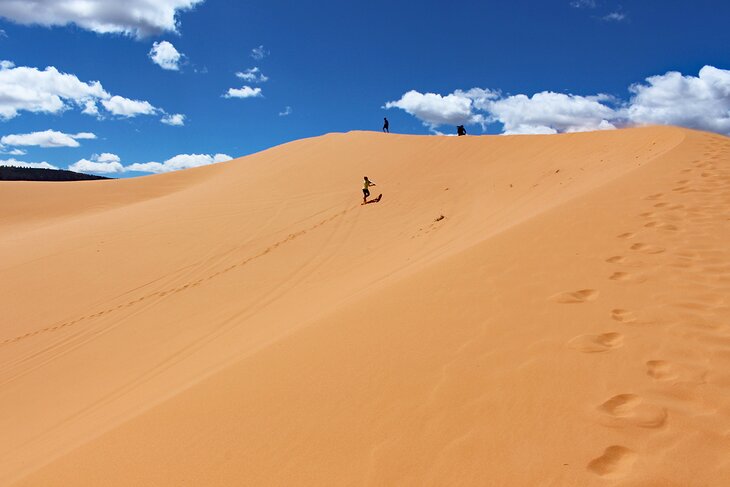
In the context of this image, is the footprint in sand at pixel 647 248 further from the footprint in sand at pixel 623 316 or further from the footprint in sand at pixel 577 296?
the footprint in sand at pixel 623 316

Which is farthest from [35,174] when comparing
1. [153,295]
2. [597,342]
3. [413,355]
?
[597,342]

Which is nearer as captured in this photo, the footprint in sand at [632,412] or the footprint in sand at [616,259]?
the footprint in sand at [632,412]

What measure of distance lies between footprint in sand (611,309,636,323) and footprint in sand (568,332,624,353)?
0.21m

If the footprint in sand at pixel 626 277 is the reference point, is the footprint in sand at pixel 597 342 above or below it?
below

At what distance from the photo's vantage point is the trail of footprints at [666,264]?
206 centimetres

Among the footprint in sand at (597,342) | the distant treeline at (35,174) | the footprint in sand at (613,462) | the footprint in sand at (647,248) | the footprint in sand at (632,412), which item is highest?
the distant treeline at (35,174)

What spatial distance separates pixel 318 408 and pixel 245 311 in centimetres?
438

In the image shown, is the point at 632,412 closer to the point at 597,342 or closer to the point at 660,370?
the point at 660,370

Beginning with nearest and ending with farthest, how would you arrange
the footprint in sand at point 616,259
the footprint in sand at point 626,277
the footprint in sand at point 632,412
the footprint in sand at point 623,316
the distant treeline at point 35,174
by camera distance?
the footprint in sand at point 632,412
the footprint in sand at point 623,316
the footprint in sand at point 626,277
the footprint in sand at point 616,259
the distant treeline at point 35,174

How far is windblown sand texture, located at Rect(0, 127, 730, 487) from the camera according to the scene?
6.91ft

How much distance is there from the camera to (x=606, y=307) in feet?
10.4

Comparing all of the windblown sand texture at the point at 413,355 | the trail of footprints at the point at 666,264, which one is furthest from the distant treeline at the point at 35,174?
the trail of footprints at the point at 666,264

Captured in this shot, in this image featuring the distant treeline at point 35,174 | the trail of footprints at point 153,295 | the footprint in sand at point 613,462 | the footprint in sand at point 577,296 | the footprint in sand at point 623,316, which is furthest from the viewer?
the distant treeline at point 35,174

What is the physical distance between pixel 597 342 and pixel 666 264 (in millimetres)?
1497
